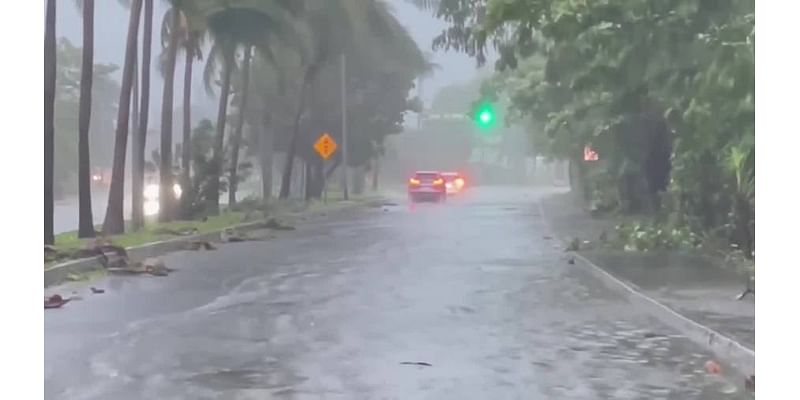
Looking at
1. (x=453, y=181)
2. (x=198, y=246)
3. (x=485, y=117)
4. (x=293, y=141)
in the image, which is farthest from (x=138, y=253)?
(x=293, y=141)

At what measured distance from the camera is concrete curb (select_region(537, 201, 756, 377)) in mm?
8906

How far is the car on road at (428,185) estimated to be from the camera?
11648 millimetres

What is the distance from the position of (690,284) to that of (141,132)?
1199 centimetres

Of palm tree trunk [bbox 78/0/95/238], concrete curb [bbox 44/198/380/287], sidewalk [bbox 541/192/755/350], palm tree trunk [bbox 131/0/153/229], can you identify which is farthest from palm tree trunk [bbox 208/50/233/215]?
sidewalk [bbox 541/192/755/350]

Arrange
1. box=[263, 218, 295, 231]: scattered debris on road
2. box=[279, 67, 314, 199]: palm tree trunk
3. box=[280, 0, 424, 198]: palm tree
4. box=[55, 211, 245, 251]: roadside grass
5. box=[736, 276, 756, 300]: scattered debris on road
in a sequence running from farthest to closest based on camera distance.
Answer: box=[279, 67, 314, 199]: palm tree trunk → box=[263, 218, 295, 231]: scattered debris on road → box=[280, 0, 424, 198]: palm tree → box=[55, 211, 245, 251]: roadside grass → box=[736, 276, 756, 300]: scattered debris on road

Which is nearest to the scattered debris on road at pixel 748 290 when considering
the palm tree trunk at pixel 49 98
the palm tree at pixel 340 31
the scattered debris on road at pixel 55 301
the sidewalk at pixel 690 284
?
the sidewalk at pixel 690 284

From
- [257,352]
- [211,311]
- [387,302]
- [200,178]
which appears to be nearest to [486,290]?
[387,302]

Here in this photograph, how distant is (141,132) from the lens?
2266 centimetres

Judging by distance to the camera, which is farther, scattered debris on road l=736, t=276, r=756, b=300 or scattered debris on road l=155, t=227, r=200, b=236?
scattered debris on road l=155, t=227, r=200, b=236

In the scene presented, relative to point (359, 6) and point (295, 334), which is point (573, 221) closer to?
point (359, 6)

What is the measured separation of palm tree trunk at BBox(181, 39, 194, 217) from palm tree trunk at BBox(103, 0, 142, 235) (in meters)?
5.99

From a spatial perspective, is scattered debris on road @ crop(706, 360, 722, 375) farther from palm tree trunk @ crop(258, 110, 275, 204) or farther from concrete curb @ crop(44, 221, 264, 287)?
palm tree trunk @ crop(258, 110, 275, 204)

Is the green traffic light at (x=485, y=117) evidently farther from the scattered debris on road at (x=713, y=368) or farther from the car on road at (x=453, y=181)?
the scattered debris on road at (x=713, y=368)
